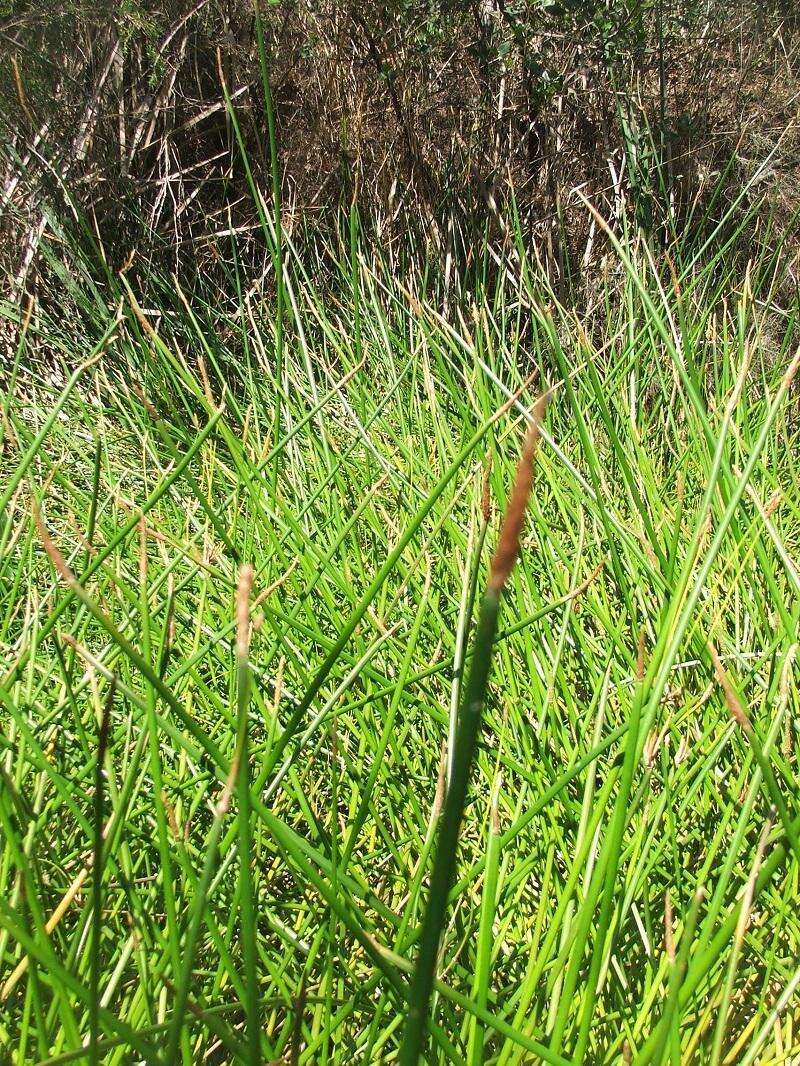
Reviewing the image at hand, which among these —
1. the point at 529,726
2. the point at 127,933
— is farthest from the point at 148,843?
the point at 529,726

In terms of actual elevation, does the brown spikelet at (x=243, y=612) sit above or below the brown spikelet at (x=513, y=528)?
below

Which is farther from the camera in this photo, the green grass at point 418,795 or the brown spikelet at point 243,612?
the green grass at point 418,795

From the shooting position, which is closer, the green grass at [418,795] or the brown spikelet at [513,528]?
the brown spikelet at [513,528]

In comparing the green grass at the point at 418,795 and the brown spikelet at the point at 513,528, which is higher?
the brown spikelet at the point at 513,528

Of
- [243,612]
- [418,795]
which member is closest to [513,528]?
[243,612]

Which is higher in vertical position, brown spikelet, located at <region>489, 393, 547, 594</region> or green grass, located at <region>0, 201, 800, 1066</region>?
brown spikelet, located at <region>489, 393, 547, 594</region>

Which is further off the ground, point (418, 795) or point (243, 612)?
point (243, 612)

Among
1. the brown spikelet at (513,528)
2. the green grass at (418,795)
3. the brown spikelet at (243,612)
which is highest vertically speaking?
the brown spikelet at (513,528)

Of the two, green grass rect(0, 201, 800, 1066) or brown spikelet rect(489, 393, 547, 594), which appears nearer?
brown spikelet rect(489, 393, 547, 594)

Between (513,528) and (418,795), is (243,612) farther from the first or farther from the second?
(418,795)

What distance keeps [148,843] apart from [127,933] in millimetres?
85

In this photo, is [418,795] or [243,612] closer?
[243,612]

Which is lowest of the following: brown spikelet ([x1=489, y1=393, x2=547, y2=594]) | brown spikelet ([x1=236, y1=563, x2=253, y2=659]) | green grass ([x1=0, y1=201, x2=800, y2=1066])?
green grass ([x1=0, y1=201, x2=800, y2=1066])

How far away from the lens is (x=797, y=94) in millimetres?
2260
